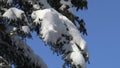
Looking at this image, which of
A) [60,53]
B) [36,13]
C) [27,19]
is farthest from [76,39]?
[27,19]

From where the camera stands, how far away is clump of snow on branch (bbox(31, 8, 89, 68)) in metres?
8.26

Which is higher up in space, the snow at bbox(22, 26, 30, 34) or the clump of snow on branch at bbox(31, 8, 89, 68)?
the snow at bbox(22, 26, 30, 34)

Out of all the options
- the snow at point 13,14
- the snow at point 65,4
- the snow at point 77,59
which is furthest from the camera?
the snow at point 65,4

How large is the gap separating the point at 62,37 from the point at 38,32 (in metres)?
0.85

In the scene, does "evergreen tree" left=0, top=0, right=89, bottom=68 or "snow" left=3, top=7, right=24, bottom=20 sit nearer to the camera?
"evergreen tree" left=0, top=0, right=89, bottom=68

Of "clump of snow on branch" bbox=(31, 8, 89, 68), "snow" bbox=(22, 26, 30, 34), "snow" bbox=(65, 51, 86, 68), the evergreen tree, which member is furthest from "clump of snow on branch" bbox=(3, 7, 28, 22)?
"snow" bbox=(65, 51, 86, 68)

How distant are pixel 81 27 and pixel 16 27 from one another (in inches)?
96.8

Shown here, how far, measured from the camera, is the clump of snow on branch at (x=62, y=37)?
27.1ft

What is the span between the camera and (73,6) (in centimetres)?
1158

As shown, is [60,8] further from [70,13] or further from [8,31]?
[8,31]

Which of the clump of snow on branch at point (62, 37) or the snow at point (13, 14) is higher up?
the snow at point (13, 14)

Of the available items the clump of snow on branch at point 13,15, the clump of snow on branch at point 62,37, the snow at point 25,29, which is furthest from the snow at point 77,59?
the clump of snow on branch at point 13,15

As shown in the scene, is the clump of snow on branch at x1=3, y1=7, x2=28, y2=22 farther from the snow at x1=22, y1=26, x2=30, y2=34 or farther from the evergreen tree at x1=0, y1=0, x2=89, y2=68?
the snow at x1=22, y1=26, x2=30, y2=34

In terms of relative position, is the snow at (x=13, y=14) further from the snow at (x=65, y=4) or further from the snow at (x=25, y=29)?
the snow at (x=65, y=4)
